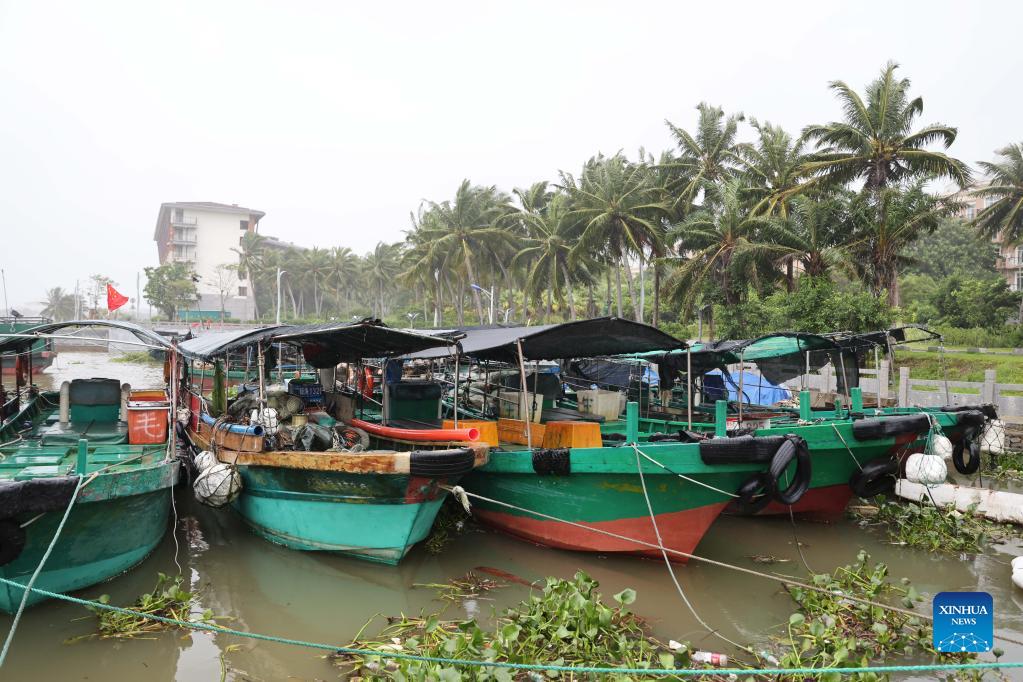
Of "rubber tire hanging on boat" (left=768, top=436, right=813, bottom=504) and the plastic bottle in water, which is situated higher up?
"rubber tire hanging on boat" (left=768, top=436, right=813, bottom=504)

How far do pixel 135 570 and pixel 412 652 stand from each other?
152 inches

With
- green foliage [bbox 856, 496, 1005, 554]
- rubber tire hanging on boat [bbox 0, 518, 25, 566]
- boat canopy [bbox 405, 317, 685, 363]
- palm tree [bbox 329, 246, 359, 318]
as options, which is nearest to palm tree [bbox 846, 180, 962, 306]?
green foliage [bbox 856, 496, 1005, 554]

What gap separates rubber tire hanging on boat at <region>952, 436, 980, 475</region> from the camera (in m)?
10.7

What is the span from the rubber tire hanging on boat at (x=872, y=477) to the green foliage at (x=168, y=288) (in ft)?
214

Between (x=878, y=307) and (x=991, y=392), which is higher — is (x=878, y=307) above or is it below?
above

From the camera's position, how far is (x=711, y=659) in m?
5.67

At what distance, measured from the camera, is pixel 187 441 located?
11.5 m

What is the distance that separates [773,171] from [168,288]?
2242 inches

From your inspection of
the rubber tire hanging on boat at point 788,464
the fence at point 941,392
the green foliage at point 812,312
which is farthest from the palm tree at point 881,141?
the rubber tire hanging on boat at point 788,464

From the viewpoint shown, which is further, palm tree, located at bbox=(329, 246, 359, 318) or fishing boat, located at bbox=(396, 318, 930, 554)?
palm tree, located at bbox=(329, 246, 359, 318)

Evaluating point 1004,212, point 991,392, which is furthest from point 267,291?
point 991,392

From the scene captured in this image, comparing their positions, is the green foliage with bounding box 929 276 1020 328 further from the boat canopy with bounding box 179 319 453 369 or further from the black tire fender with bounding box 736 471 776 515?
the boat canopy with bounding box 179 319 453 369

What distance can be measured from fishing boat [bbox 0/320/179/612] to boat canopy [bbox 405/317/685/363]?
3.69 metres

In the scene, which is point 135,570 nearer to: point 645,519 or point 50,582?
point 50,582
